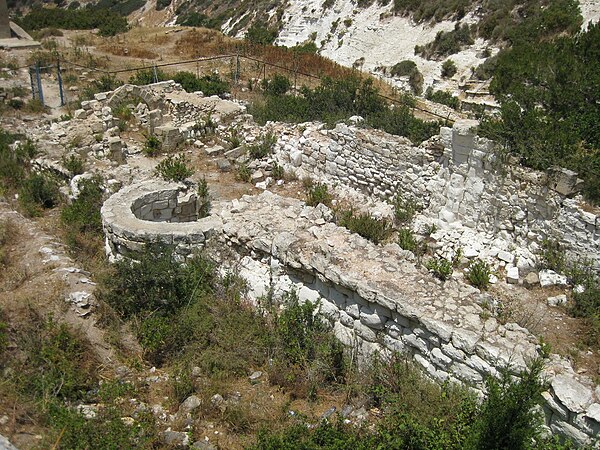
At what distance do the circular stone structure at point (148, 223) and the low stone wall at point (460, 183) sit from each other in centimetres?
353

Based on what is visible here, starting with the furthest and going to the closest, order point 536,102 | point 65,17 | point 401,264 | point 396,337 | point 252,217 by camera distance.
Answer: point 65,17, point 536,102, point 252,217, point 401,264, point 396,337

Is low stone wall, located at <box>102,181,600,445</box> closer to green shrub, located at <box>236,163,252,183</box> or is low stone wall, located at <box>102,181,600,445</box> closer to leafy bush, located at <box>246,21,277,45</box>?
green shrub, located at <box>236,163,252,183</box>

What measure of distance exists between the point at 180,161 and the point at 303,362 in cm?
519

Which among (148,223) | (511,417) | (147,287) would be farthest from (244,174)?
(511,417)

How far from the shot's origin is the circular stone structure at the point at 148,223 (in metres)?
6.81

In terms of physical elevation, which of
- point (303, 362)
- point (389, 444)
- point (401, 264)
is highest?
point (401, 264)

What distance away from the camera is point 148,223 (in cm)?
704

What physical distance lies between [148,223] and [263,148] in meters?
4.72

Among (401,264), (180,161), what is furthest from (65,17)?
(401,264)

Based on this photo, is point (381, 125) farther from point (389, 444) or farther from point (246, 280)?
point (389, 444)

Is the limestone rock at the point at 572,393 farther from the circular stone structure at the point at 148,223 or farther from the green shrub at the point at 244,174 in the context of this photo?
the green shrub at the point at 244,174

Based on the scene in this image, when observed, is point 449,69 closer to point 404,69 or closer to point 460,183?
point 404,69

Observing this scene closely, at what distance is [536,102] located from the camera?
350 inches

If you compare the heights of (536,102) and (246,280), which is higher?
(536,102)
